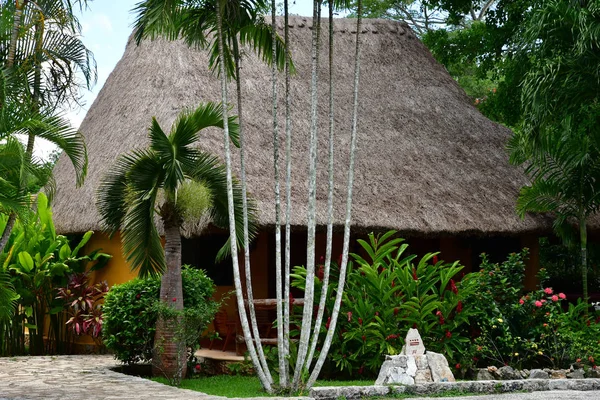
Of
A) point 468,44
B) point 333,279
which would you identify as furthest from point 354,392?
point 468,44

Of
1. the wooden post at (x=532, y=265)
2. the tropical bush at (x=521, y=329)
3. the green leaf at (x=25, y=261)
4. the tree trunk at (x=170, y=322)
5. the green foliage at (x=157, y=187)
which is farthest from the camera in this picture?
the wooden post at (x=532, y=265)

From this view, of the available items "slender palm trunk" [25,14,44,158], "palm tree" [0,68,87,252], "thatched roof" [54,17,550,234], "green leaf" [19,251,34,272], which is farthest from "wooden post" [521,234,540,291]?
"slender palm trunk" [25,14,44,158]

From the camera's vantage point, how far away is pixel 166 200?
985 centimetres

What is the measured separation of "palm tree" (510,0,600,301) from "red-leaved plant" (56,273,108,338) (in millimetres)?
6347

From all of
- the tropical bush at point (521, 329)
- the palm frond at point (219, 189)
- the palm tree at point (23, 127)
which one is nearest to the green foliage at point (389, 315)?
the tropical bush at point (521, 329)

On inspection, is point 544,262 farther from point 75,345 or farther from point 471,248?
point 75,345

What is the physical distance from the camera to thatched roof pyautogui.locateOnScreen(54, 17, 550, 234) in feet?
42.2

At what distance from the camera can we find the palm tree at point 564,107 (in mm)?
11688

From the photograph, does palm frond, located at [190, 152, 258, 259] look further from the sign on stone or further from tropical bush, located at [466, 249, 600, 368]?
tropical bush, located at [466, 249, 600, 368]

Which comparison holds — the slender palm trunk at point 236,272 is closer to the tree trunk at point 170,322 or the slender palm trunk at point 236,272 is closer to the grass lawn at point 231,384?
the grass lawn at point 231,384

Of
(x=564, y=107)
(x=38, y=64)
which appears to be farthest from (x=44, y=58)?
(x=564, y=107)

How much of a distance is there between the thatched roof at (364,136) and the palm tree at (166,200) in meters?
1.74

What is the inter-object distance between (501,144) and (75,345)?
788 cm

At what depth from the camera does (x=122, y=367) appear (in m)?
10.7
